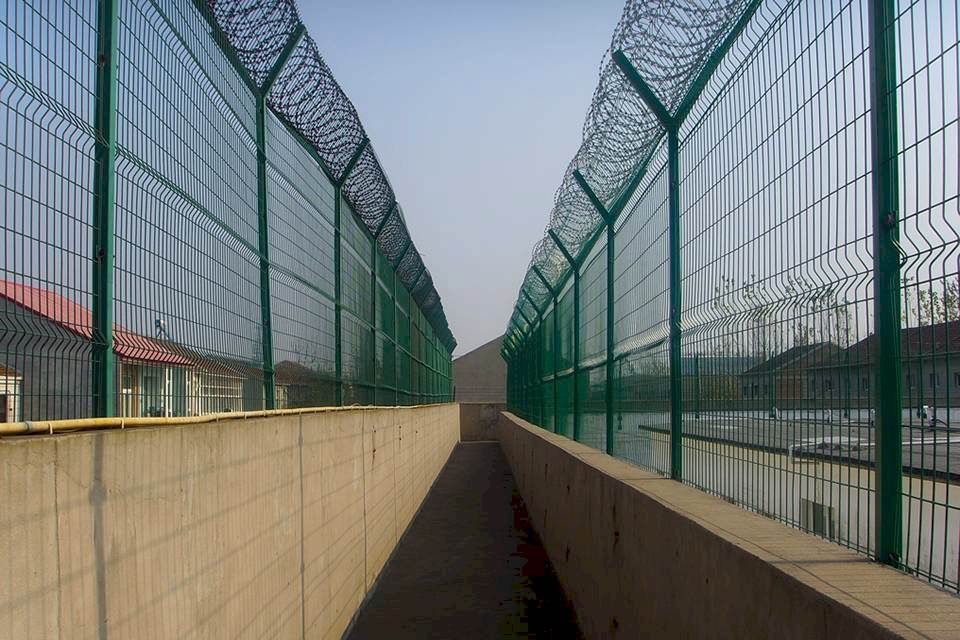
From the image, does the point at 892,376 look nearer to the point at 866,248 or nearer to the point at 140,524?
the point at 866,248

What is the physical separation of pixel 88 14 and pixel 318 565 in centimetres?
353

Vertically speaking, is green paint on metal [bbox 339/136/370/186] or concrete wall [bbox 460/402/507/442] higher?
green paint on metal [bbox 339/136/370/186]

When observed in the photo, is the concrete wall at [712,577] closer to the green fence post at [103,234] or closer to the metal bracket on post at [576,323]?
the green fence post at [103,234]

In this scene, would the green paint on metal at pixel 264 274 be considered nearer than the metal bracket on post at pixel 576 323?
Yes

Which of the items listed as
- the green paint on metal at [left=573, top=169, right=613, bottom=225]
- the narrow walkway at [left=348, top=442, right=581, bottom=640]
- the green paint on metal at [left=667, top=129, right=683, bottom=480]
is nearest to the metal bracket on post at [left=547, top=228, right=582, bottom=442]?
the narrow walkway at [left=348, top=442, right=581, bottom=640]

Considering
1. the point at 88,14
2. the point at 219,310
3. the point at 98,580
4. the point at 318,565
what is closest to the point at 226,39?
the point at 219,310

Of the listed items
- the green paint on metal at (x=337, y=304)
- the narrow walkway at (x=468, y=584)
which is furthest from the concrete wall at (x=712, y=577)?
the green paint on metal at (x=337, y=304)

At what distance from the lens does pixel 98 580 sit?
2998 millimetres

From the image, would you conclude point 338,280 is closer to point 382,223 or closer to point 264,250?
point 264,250

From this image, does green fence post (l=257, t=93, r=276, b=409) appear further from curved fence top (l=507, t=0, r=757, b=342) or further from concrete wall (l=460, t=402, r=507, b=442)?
concrete wall (l=460, t=402, r=507, b=442)

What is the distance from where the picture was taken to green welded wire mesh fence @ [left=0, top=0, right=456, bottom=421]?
3309 millimetres

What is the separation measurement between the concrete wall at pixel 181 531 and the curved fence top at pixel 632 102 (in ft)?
8.23

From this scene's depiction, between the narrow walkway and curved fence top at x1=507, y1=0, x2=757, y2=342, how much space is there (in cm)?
298

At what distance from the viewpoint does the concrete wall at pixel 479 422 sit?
4688cm
